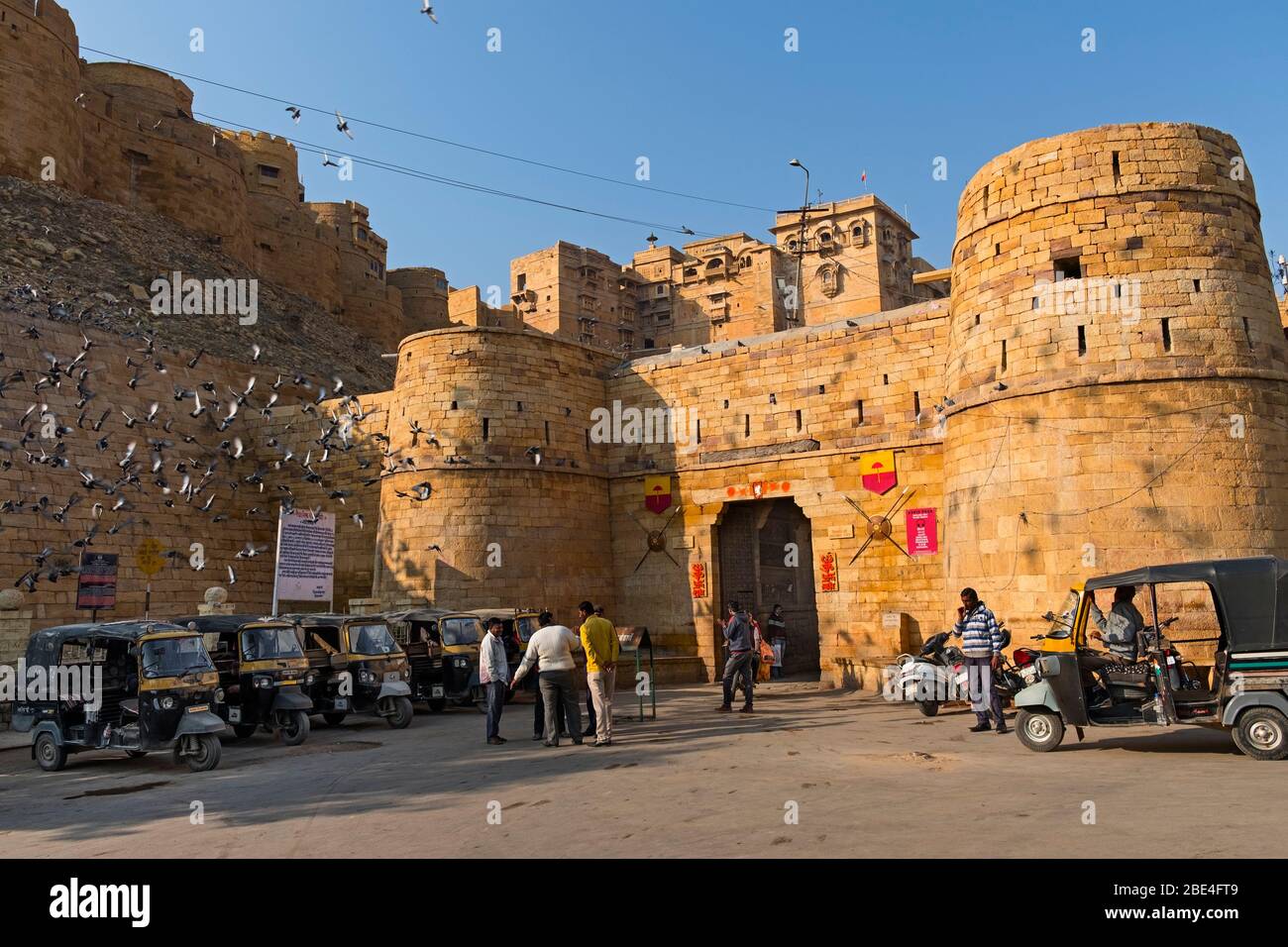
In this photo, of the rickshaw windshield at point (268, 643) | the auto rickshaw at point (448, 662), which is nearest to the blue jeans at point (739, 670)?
the auto rickshaw at point (448, 662)

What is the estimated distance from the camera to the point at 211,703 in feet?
35.9

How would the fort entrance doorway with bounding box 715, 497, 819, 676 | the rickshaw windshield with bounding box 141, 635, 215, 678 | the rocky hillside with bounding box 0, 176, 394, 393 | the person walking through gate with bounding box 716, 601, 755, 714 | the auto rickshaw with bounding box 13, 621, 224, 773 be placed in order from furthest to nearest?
the rocky hillside with bounding box 0, 176, 394, 393
the fort entrance doorway with bounding box 715, 497, 819, 676
the person walking through gate with bounding box 716, 601, 755, 714
the rickshaw windshield with bounding box 141, 635, 215, 678
the auto rickshaw with bounding box 13, 621, 224, 773

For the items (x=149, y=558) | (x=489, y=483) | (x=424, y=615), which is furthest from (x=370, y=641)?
(x=149, y=558)

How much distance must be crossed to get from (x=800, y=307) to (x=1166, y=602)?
4530cm

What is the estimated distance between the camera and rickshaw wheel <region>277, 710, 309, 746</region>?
41.1ft

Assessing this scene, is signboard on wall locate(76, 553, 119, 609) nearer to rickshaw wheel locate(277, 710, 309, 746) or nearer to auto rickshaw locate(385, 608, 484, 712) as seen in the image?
auto rickshaw locate(385, 608, 484, 712)

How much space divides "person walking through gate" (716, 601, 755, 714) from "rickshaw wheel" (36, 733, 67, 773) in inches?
334

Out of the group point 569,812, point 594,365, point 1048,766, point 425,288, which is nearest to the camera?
point 569,812

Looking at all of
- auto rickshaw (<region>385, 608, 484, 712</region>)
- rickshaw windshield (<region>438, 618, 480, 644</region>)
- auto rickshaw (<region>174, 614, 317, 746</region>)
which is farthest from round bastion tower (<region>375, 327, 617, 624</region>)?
auto rickshaw (<region>174, 614, 317, 746</region>)

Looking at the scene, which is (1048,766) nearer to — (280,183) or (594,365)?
(594,365)

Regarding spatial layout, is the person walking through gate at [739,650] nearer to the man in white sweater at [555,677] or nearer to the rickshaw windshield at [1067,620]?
the man in white sweater at [555,677]

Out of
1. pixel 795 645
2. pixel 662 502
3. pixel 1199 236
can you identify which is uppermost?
pixel 1199 236

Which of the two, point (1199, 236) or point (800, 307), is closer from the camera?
point (1199, 236)

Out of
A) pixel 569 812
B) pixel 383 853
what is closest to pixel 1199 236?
pixel 569 812
